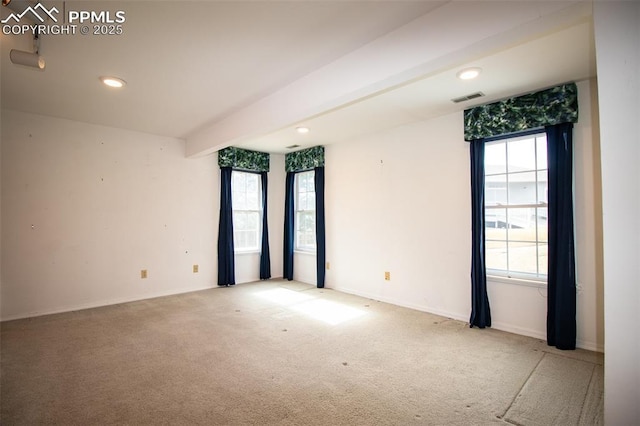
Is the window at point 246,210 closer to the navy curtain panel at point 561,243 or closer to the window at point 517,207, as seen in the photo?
the window at point 517,207

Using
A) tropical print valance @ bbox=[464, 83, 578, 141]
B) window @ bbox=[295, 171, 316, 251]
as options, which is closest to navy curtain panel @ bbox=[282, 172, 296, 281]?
window @ bbox=[295, 171, 316, 251]

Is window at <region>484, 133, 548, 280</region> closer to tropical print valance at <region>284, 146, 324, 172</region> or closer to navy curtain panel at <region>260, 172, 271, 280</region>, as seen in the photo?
tropical print valance at <region>284, 146, 324, 172</region>

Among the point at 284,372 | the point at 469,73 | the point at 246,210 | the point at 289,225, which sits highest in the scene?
the point at 469,73

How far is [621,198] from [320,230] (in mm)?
4191

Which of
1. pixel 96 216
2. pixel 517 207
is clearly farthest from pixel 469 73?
pixel 96 216

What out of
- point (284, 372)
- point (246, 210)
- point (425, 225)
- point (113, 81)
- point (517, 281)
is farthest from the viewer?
point (246, 210)

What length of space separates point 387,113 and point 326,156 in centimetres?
175

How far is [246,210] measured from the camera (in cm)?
566

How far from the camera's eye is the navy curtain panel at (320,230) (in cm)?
521

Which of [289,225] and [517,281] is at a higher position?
[289,225]

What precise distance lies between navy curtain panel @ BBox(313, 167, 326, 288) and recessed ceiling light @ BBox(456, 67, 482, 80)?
9.46 ft

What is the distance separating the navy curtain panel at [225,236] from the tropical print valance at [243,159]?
0.14m

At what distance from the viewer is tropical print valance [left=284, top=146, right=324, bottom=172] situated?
5.25 m

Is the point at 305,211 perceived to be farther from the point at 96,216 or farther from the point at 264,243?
the point at 96,216
